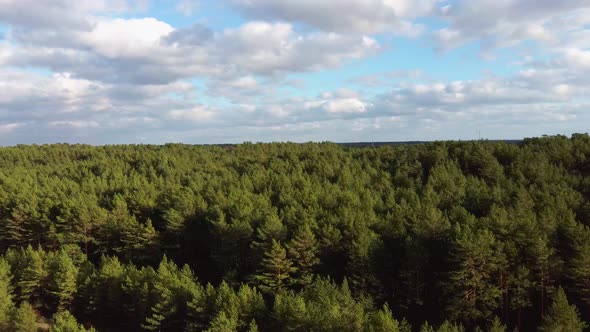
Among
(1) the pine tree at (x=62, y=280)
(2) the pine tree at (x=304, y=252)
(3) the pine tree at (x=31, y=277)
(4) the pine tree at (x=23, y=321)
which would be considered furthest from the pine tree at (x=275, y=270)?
(3) the pine tree at (x=31, y=277)

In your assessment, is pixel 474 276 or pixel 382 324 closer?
pixel 382 324

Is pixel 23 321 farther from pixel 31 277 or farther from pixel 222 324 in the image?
pixel 222 324

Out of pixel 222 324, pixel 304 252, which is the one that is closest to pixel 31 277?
pixel 222 324

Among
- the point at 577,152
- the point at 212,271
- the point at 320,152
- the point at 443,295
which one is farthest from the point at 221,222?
the point at 577,152

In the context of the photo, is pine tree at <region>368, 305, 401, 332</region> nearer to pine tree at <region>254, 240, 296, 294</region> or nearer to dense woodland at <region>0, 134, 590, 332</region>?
dense woodland at <region>0, 134, 590, 332</region>

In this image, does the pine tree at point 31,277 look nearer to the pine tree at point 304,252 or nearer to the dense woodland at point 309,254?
the dense woodland at point 309,254

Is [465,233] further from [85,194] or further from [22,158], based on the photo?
[22,158]

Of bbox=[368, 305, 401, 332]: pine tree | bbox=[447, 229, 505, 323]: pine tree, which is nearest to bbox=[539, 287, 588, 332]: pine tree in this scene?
bbox=[447, 229, 505, 323]: pine tree
